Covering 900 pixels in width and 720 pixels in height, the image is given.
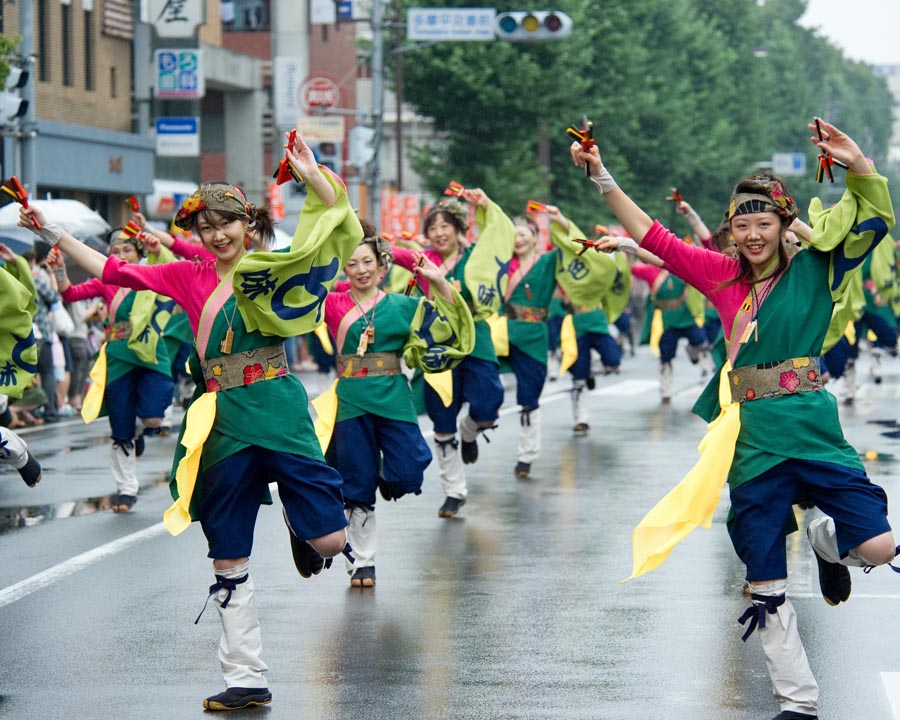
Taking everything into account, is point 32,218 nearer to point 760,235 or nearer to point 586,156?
point 586,156

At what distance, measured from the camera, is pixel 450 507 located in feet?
37.5

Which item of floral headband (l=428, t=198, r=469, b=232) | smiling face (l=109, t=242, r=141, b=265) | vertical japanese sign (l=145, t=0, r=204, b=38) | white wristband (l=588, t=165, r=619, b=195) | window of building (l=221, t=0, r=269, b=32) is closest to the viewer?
white wristband (l=588, t=165, r=619, b=195)

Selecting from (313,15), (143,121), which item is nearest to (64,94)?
(143,121)

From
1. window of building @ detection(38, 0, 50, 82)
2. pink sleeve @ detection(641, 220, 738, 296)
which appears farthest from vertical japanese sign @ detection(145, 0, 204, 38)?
pink sleeve @ detection(641, 220, 738, 296)

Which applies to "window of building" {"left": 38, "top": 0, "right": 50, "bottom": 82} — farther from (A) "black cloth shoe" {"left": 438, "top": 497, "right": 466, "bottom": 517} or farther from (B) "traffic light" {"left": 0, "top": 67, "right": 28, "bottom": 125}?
(A) "black cloth shoe" {"left": 438, "top": 497, "right": 466, "bottom": 517}

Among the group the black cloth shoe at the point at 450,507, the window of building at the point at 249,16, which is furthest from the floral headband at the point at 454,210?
the window of building at the point at 249,16

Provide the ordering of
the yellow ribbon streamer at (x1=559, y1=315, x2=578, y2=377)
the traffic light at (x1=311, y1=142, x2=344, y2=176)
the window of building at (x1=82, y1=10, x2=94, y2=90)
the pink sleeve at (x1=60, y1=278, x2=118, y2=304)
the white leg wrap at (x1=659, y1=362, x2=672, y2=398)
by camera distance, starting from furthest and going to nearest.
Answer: the traffic light at (x1=311, y1=142, x2=344, y2=176) < the window of building at (x1=82, y1=10, x2=94, y2=90) < the white leg wrap at (x1=659, y1=362, x2=672, y2=398) < the yellow ribbon streamer at (x1=559, y1=315, x2=578, y2=377) < the pink sleeve at (x1=60, y1=278, x2=118, y2=304)

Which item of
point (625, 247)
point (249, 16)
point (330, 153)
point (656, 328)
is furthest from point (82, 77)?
→ point (625, 247)

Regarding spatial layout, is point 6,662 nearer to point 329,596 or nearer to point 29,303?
point 329,596

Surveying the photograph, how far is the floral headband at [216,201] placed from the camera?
6.52 metres

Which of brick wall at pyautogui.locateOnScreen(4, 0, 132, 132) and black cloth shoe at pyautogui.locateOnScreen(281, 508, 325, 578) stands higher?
brick wall at pyautogui.locateOnScreen(4, 0, 132, 132)

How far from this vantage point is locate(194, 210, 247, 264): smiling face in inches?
257

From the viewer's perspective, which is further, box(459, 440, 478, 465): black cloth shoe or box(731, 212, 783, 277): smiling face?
box(459, 440, 478, 465): black cloth shoe

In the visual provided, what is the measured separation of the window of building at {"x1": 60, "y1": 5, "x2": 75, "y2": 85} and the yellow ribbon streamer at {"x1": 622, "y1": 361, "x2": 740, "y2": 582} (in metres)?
27.8
